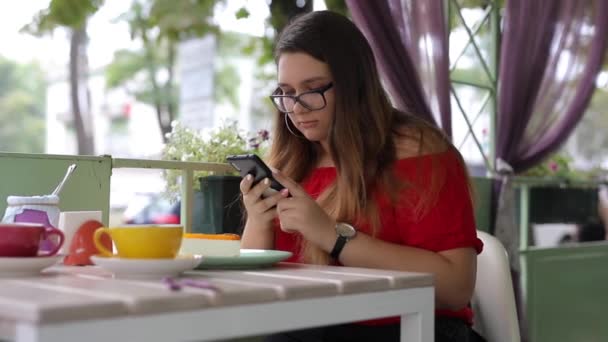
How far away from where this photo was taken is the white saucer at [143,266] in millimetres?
943

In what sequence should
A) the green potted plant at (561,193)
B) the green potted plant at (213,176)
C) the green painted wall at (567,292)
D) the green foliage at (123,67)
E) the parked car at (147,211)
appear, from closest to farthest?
the green potted plant at (213,176)
the green painted wall at (567,292)
the green potted plant at (561,193)
the parked car at (147,211)
the green foliage at (123,67)

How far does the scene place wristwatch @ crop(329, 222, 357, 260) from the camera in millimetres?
1336

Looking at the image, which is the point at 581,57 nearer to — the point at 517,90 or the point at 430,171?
the point at 517,90

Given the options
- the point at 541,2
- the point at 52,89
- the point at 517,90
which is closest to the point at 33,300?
the point at 517,90

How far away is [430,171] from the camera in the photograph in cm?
148

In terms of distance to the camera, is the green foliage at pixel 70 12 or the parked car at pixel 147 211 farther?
the parked car at pixel 147 211

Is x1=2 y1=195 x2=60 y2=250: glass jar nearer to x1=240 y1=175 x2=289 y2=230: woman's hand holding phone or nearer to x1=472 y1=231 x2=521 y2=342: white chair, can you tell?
x1=240 y1=175 x2=289 y2=230: woman's hand holding phone

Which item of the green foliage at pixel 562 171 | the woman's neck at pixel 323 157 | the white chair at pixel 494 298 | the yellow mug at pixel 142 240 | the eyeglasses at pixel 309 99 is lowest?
the white chair at pixel 494 298

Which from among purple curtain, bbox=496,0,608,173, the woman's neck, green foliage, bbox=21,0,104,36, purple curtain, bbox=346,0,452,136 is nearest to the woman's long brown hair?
the woman's neck

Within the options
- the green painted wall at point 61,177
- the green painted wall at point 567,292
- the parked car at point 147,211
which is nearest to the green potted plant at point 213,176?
the green painted wall at point 61,177

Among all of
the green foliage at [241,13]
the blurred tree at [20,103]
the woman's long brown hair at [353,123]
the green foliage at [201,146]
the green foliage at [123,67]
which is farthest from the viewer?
the blurred tree at [20,103]

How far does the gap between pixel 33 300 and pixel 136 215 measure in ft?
26.3

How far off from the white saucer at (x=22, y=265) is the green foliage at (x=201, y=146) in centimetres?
112

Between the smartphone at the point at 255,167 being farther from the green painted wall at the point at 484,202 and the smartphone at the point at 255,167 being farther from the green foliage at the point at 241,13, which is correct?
the green painted wall at the point at 484,202
